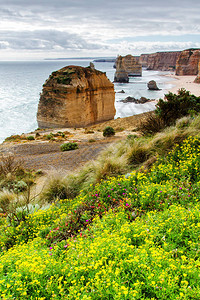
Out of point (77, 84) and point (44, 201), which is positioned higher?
point (77, 84)


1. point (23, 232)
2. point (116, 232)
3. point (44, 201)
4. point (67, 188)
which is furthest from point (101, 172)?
point (116, 232)

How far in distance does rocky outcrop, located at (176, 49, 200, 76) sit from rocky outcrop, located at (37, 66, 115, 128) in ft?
336

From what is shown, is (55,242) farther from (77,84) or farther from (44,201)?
(77,84)

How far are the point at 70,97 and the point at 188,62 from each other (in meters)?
114

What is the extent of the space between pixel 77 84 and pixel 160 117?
25.0m

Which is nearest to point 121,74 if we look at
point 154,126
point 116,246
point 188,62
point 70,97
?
point 188,62

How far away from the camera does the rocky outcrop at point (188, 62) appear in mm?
122762

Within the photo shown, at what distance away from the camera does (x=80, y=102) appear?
116 ft

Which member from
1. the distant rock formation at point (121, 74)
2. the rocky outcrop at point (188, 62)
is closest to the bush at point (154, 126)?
the distant rock formation at point (121, 74)

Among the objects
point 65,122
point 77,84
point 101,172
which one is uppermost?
point 77,84

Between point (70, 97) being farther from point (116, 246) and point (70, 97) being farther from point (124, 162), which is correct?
point (116, 246)

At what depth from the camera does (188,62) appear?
128 meters

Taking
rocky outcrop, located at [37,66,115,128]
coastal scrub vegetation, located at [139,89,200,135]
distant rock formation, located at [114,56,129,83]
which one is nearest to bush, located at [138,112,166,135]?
coastal scrub vegetation, located at [139,89,200,135]

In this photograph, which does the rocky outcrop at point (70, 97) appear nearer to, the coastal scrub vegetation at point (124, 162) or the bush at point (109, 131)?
the bush at point (109, 131)
